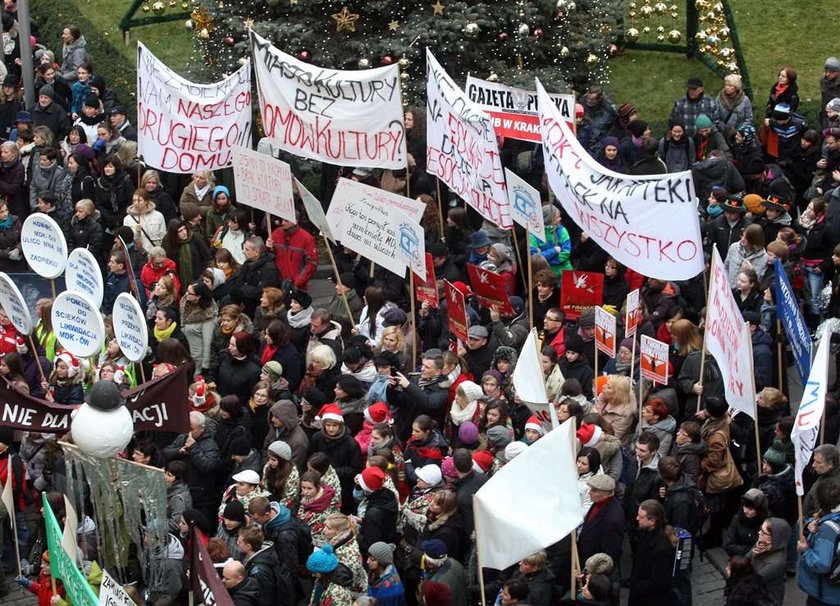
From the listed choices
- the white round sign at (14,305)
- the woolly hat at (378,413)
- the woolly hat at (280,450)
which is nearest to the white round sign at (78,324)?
the white round sign at (14,305)

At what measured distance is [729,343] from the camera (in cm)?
1412

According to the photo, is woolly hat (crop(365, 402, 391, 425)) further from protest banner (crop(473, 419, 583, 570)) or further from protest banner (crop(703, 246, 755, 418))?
protest banner (crop(703, 246, 755, 418))

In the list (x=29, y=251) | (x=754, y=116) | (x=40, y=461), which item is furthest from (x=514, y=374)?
(x=754, y=116)

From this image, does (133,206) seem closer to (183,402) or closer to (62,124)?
(62,124)

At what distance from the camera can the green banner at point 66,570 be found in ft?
36.7

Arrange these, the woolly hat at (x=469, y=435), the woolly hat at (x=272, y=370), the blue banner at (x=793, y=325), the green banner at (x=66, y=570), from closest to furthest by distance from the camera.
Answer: the green banner at (x=66, y=570), the woolly hat at (x=469, y=435), the blue banner at (x=793, y=325), the woolly hat at (x=272, y=370)

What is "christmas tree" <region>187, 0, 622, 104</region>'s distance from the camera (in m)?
21.4

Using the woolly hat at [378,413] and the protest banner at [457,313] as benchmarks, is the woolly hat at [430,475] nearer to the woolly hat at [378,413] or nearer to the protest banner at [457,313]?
the woolly hat at [378,413]

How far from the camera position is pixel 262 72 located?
62.2 ft

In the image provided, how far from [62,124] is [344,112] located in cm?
586

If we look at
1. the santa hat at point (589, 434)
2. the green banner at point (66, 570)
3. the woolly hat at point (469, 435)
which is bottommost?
the woolly hat at point (469, 435)

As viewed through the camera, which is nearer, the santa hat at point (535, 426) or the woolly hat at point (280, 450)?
the santa hat at point (535, 426)

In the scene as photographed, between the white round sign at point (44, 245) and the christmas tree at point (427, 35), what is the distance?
520 centimetres

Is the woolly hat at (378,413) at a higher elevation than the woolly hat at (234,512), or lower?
lower
